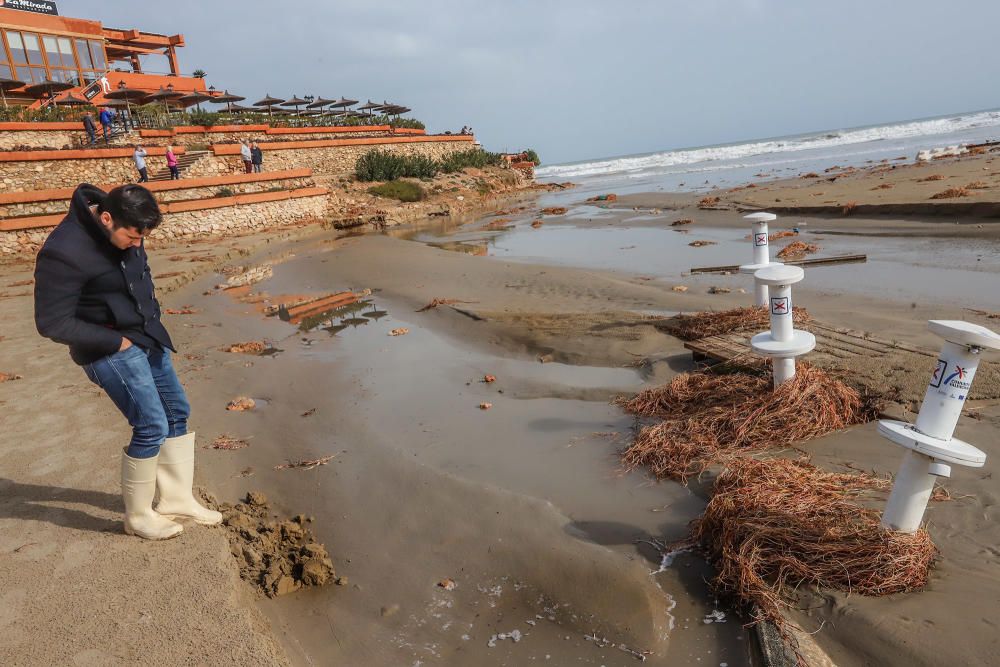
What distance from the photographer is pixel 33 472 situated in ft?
13.7

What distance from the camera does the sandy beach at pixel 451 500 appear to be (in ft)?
8.61

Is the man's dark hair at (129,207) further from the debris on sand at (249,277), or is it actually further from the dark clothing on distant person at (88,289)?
the debris on sand at (249,277)

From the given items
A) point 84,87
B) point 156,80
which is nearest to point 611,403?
point 84,87

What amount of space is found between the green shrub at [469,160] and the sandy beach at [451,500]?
29.2 metres

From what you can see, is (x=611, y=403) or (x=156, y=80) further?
(x=156, y=80)

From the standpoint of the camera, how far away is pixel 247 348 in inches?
306

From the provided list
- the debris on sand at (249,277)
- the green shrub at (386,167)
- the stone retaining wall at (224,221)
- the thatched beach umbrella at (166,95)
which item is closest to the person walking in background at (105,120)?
the thatched beach umbrella at (166,95)

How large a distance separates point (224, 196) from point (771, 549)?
2101 centimetres

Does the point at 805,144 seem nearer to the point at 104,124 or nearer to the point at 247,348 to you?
the point at 104,124

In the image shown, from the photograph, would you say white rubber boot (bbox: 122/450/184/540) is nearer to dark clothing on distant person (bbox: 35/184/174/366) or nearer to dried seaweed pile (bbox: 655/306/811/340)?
dark clothing on distant person (bbox: 35/184/174/366)

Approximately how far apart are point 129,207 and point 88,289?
1.60 feet

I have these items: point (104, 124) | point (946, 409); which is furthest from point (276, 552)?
point (104, 124)

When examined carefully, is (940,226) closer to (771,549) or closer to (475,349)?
(475,349)

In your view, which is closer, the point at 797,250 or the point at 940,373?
the point at 940,373
